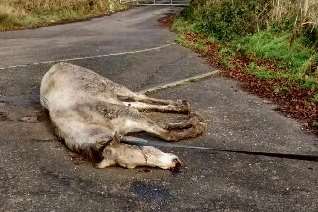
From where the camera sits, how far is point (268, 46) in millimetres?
14258

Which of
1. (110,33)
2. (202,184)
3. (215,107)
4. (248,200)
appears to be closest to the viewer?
(248,200)

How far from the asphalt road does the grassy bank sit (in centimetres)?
1068

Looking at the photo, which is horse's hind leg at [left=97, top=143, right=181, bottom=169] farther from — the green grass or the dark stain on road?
the green grass

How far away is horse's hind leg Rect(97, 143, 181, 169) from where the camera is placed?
610 centimetres

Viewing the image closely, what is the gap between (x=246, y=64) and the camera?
13.2 meters

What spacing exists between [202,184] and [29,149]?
2.47 m

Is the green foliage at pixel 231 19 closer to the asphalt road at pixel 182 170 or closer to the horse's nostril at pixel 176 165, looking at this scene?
the asphalt road at pixel 182 170

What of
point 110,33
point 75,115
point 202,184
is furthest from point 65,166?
point 110,33

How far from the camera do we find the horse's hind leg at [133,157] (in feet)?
20.0

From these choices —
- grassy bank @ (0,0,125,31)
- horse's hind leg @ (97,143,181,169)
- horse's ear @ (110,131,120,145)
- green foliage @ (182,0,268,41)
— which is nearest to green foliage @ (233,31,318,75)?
green foliage @ (182,0,268,41)

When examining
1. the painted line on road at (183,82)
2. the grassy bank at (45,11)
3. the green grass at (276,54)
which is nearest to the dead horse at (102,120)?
the painted line on road at (183,82)

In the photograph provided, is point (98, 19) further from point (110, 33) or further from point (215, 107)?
point (215, 107)

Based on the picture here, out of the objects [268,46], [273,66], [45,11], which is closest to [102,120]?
[273,66]

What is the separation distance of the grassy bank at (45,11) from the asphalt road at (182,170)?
1068 cm
